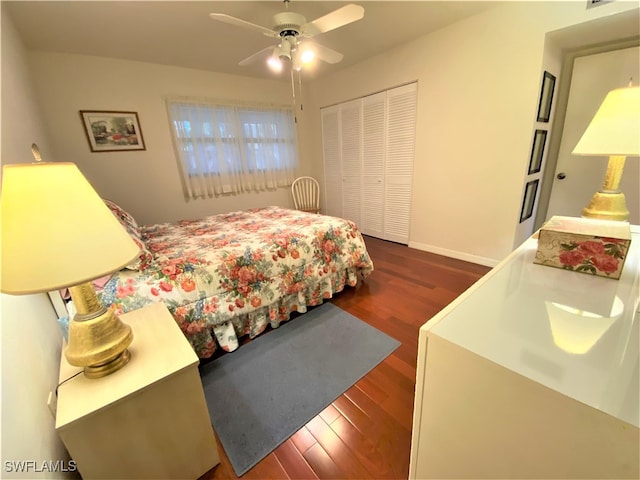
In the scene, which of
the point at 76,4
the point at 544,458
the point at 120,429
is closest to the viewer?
the point at 544,458

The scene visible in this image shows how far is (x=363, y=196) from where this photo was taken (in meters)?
3.88

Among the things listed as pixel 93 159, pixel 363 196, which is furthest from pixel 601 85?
pixel 93 159

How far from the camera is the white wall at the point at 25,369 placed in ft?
2.14

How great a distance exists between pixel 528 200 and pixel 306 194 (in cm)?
287

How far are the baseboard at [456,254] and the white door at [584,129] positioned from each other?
1044mm

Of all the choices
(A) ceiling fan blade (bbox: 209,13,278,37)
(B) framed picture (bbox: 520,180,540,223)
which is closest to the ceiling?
(A) ceiling fan blade (bbox: 209,13,278,37)

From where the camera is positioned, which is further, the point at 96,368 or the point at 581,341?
the point at 96,368

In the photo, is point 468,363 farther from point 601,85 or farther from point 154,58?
point 154,58

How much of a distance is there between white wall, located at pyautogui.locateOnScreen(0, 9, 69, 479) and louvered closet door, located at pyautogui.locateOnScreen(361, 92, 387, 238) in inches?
126

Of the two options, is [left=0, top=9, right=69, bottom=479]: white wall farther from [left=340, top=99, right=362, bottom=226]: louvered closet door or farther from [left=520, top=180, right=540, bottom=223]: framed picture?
[left=520, top=180, right=540, bottom=223]: framed picture

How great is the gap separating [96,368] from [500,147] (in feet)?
10.5

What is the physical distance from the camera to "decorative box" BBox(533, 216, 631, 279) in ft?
2.74

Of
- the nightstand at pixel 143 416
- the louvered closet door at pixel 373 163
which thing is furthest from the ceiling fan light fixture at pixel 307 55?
the nightstand at pixel 143 416

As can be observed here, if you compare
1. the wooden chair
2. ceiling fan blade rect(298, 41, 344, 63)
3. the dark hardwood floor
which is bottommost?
the dark hardwood floor
